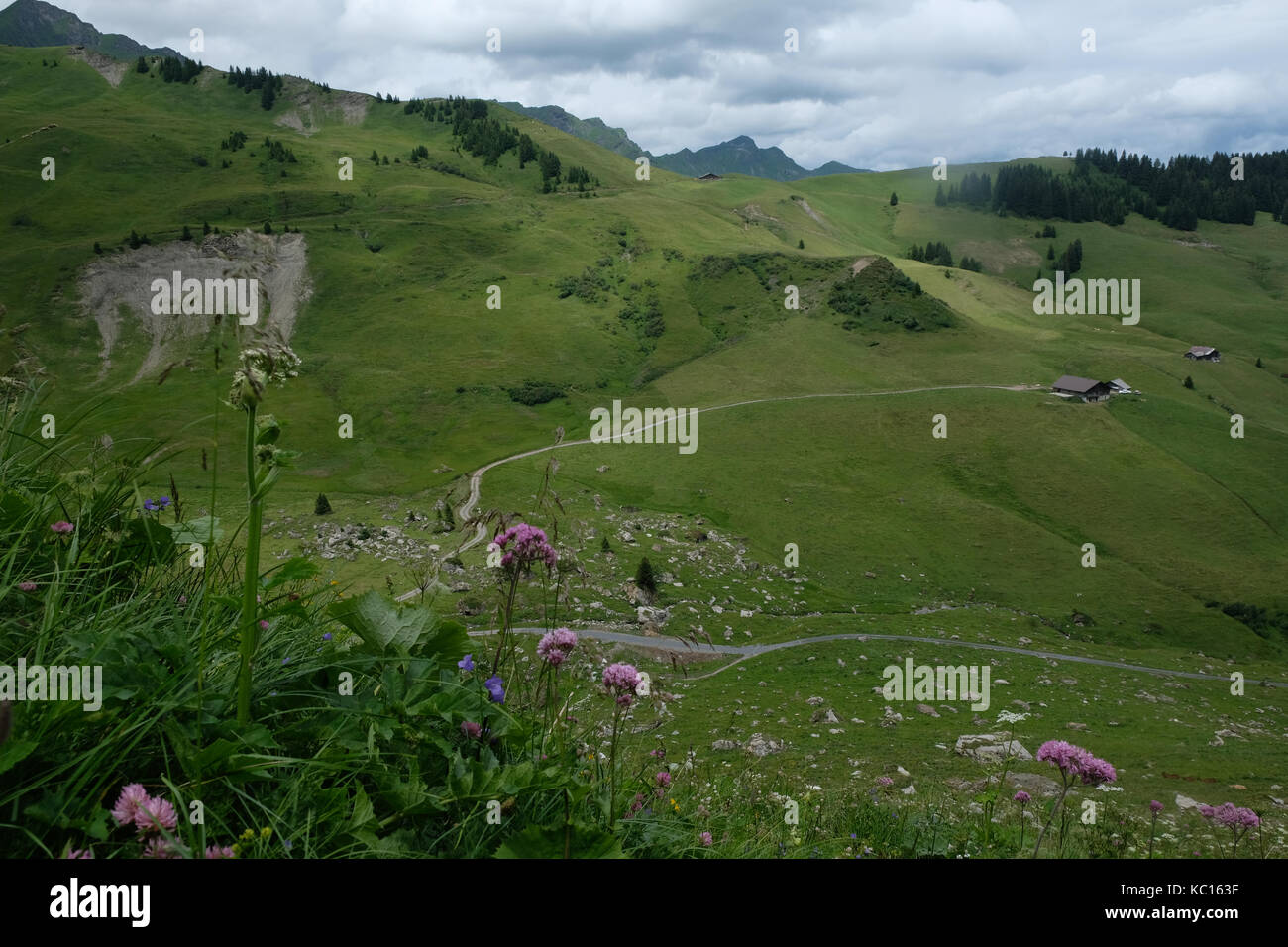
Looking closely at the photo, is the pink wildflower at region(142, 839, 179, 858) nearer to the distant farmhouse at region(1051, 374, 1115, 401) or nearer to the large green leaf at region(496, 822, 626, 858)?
the large green leaf at region(496, 822, 626, 858)

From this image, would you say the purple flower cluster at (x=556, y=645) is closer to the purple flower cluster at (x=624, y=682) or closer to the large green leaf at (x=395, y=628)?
the purple flower cluster at (x=624, y=682)

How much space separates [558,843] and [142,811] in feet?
5.18

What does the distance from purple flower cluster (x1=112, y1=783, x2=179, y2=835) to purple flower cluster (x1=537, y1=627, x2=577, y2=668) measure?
6.35 feet

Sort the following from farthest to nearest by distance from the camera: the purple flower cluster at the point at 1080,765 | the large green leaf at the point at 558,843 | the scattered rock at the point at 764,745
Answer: the scattered rock at the point at 764,745
the purple flower cluster at the point at 1080,765
the large green leaf at the point at 558,843

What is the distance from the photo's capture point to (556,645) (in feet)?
14.4

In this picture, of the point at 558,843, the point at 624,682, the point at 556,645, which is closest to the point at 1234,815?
the point at 624,682

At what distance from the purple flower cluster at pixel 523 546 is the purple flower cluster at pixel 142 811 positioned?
218 centimetres

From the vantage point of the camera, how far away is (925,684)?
40.8 m

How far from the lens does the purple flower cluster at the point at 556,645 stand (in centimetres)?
427

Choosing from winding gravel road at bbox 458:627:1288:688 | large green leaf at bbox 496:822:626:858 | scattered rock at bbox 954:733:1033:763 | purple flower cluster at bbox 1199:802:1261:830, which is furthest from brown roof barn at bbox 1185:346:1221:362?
large green leaf at bbox 496:822:626:858

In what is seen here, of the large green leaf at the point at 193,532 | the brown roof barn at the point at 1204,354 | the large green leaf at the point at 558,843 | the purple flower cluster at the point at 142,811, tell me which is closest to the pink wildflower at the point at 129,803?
the purple flower cluster at the point at 142,811

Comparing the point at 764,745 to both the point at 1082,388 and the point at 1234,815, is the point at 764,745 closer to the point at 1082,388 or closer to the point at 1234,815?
the point at 1234,815

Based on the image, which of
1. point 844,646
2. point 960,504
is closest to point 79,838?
point 844,646

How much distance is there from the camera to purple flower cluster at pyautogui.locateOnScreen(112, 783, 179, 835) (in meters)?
2.71
